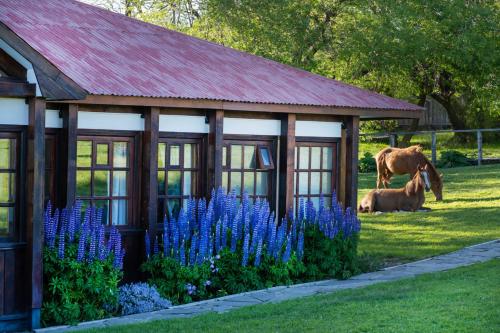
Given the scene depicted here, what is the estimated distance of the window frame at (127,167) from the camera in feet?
43.4

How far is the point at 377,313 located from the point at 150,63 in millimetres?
5857

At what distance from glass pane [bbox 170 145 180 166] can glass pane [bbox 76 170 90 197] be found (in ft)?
4.52

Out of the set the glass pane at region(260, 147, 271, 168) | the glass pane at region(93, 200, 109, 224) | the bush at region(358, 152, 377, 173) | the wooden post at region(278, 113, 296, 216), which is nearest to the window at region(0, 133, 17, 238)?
the glass pane at region(93, 200, 109, 224)

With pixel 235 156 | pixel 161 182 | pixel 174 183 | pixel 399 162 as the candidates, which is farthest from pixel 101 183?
pixel 399 162

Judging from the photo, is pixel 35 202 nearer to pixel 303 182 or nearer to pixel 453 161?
pixel 303 182

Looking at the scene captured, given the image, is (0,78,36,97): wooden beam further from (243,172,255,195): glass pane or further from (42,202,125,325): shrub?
(243,172,255,195): glass pane

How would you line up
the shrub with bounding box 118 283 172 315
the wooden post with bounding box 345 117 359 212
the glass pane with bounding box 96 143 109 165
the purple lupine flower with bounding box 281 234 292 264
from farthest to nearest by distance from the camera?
the wooden post with bounding box 345 117 359 212, the purple lupine flower with bounding box 281 234 292 264, the glass pane with bounding box 96 143 109 165, the shrub with bounding box 118 283 172 315

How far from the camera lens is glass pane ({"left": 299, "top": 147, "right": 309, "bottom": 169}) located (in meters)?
15.6

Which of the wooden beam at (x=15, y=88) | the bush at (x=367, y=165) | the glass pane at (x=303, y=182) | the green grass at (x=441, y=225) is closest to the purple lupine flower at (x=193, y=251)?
the glass pane at (x=303, y=182)

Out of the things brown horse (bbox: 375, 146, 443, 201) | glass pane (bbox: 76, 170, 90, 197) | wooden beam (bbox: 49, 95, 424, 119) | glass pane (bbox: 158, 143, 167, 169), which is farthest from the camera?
brown horse (bbox: 375, 146, 443, 201)

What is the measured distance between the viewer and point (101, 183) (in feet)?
A: 44.2

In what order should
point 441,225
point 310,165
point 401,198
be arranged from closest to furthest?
point 310,165
point 441,225
point 401,198

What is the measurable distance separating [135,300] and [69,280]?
3.24 feet

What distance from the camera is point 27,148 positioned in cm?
1145
